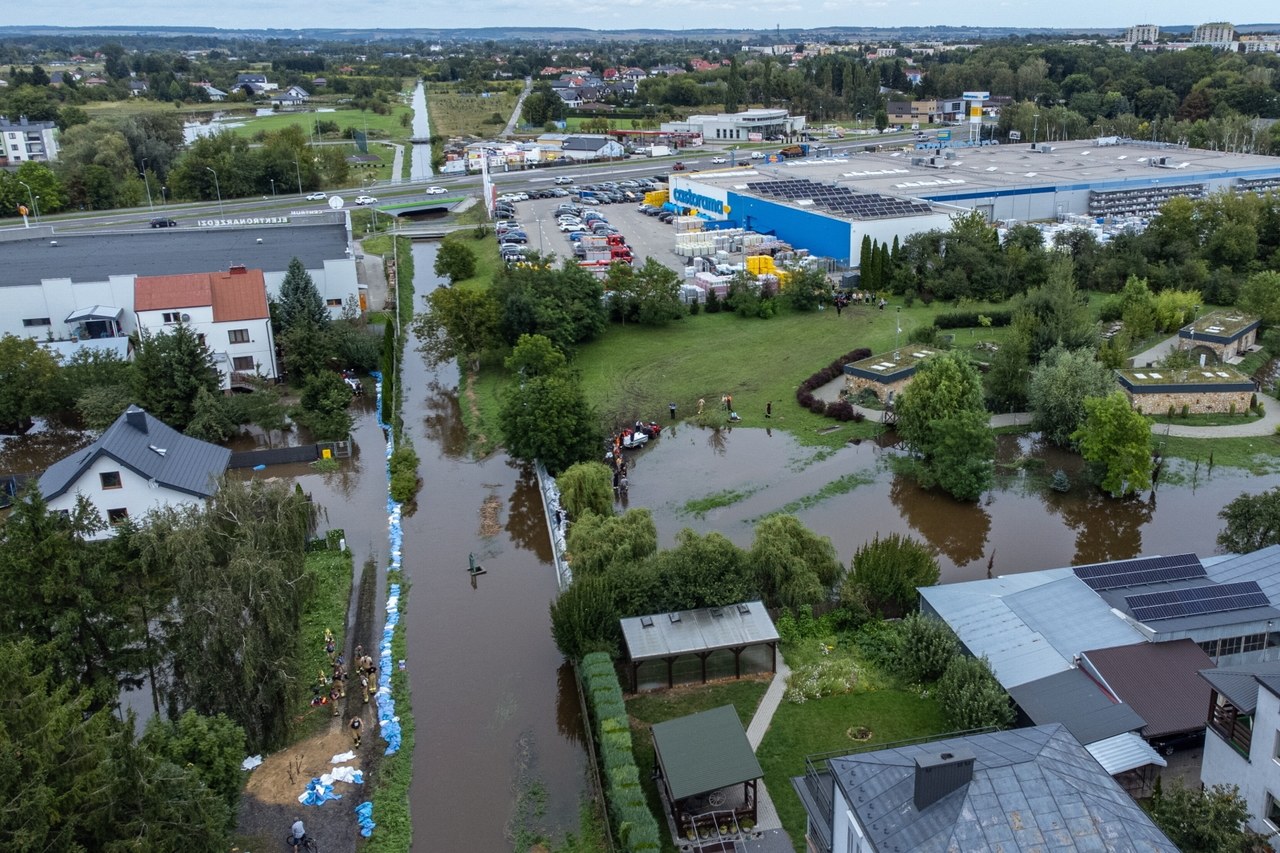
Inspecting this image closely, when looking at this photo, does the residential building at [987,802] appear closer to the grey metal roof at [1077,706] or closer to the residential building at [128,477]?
the grey metal roof at [1077,706]

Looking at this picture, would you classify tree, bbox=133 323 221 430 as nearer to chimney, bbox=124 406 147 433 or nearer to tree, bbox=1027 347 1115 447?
chimney, bbox=124 406 147 433

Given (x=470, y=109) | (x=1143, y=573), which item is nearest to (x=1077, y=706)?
(x=1143, y=573)

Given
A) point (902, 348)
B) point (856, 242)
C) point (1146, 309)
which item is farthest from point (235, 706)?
point (856, 242)

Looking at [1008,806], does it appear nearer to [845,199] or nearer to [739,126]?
[845,199]

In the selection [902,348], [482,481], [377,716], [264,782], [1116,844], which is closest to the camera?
[1116,844]

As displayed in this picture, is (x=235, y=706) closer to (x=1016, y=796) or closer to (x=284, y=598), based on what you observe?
(x=284, y=598)

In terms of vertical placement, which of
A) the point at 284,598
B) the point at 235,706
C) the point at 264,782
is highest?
the point at 284,598

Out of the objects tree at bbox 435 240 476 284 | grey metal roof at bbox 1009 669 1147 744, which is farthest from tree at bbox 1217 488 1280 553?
tree at bbox 435 240 476 284
